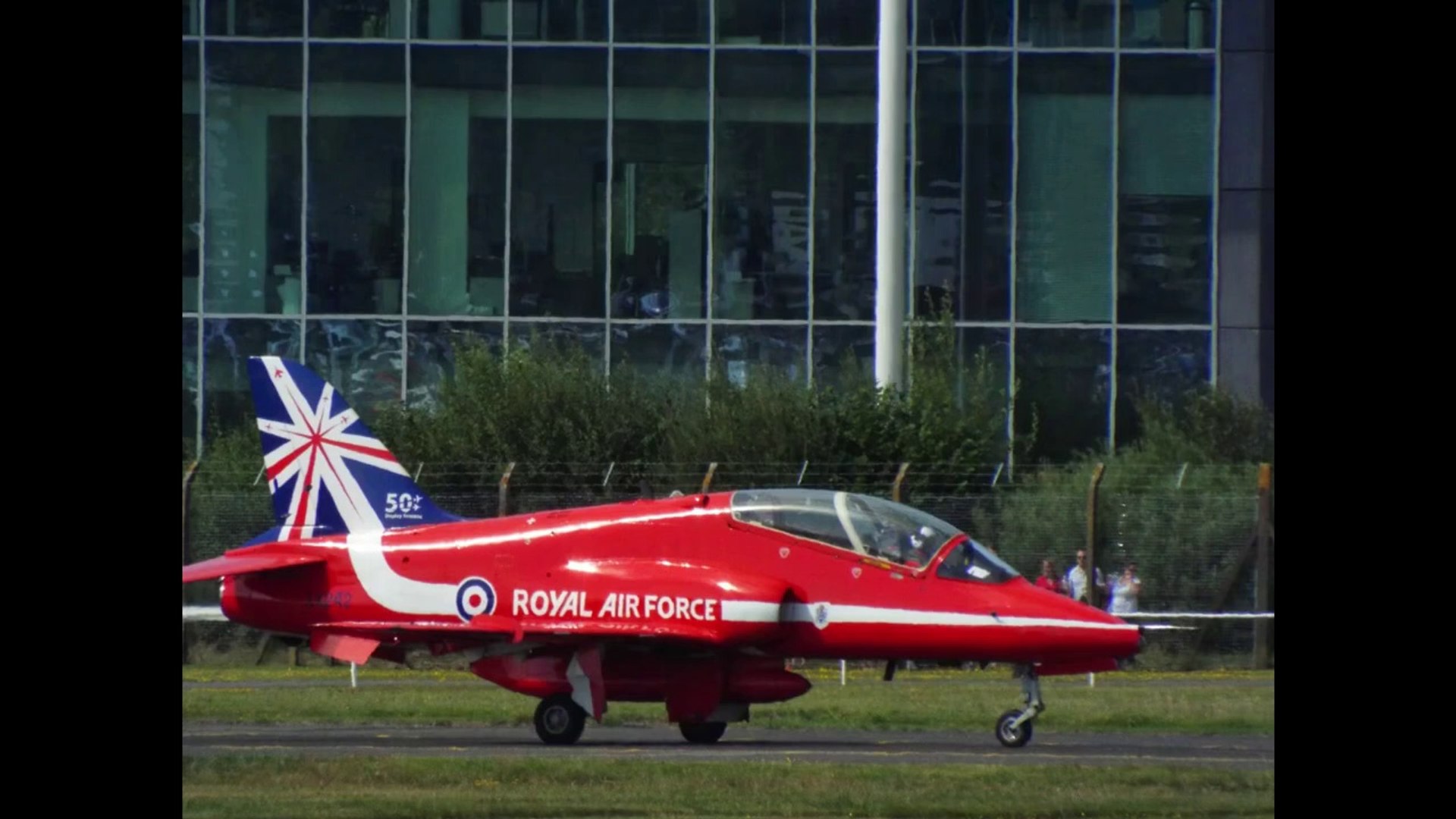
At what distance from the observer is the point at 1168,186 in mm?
36875

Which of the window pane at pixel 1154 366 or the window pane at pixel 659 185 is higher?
the window pane at pixel 659 185

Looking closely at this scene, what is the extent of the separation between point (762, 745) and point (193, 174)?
861 inches

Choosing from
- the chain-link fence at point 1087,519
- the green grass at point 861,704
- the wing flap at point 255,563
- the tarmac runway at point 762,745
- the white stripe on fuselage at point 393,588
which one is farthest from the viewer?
the chain-link fence at point 1087,519

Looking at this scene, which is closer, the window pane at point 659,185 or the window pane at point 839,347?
the window pane at point 839,347

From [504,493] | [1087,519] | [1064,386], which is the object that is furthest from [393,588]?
[1064,386]

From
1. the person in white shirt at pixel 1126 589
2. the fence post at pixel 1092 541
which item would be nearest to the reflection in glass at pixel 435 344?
the fence post at pixel 1092 541

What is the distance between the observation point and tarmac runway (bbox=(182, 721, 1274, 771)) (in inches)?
676

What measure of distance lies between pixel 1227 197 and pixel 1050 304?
3.54 m

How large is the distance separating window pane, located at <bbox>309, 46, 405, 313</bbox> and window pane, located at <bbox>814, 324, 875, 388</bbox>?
24.0 feet

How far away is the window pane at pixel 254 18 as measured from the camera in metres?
37.0

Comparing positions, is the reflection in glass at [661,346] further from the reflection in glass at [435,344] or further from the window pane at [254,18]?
the window pane at [254,18]

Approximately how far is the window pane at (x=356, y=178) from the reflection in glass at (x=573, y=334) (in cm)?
224

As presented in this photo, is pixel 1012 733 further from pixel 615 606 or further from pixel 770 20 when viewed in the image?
pixel 770 20
